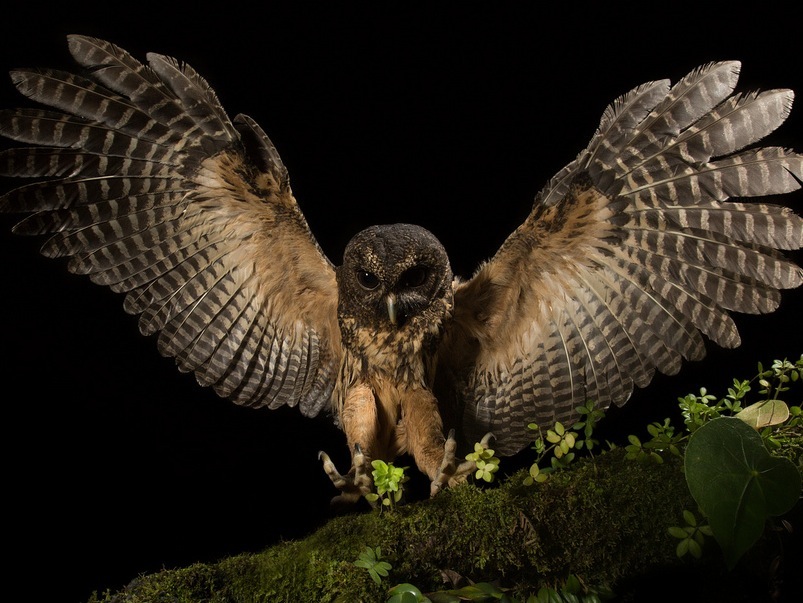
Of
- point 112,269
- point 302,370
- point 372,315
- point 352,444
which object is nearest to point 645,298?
point 372,315

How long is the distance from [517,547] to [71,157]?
1.97 meters

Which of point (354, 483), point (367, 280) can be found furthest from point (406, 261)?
point (354, 483)

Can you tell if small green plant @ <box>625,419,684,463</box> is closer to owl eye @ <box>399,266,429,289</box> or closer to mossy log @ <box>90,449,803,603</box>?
mossy log @ <box>90,449,803,603</box>

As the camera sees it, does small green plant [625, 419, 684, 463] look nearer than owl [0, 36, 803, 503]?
Yes

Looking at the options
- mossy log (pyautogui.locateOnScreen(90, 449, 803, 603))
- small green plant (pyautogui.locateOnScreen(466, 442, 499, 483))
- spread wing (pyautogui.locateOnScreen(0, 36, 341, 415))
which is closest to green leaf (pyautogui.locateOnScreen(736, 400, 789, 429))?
mossy log (pyautogui.locateOnScreen(90, 449, 803, 603))

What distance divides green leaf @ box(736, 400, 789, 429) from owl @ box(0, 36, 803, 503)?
→ 27 cm

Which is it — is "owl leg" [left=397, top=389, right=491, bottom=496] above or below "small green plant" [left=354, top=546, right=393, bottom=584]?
below

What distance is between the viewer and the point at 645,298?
2684 mm

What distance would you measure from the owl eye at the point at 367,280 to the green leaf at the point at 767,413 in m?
1.30

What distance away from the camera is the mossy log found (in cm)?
195

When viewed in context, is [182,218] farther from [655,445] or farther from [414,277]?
[655,445]

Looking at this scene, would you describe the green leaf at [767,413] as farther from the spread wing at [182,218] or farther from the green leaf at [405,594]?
the spread wing at [182,218]

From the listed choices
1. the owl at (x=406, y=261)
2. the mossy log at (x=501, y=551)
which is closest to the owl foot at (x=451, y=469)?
the owl at (x=406, y=261)

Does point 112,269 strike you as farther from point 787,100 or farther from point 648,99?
point 787,100
